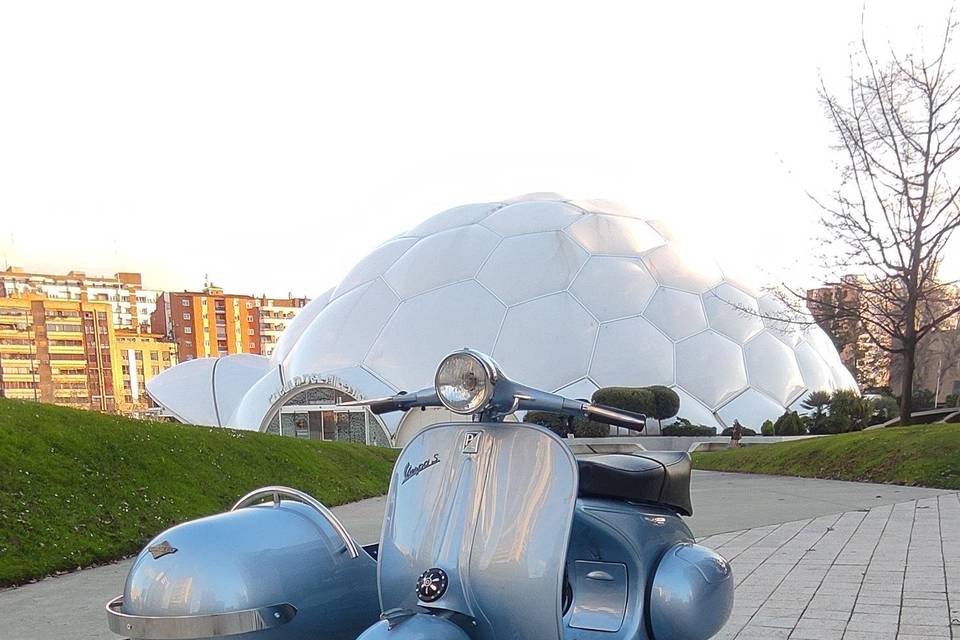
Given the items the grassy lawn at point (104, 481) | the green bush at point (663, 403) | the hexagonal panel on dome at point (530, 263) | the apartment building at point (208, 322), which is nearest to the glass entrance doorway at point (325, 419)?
the hexagonal panel on dome at point (530, 263)

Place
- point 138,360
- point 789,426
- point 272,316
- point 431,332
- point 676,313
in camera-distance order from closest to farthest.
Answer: point 789,426 < point 431,332 < point 676,313 < point 138,360 < point 272,316

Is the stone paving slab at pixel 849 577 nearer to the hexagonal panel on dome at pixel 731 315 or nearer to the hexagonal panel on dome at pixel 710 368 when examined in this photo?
the hexagonal panel on dome at pixel 710 368

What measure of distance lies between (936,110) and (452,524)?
14972mm

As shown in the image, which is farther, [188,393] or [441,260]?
[188,393]

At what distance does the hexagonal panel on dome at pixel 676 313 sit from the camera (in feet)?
81.8

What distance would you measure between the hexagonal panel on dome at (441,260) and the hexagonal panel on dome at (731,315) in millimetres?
8143

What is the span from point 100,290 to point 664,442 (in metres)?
118

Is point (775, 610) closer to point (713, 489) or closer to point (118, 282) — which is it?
point (713, 489)

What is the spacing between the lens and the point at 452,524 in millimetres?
2330

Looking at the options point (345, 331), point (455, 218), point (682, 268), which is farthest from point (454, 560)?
point (455, 218)

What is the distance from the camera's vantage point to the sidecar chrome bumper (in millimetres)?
2238

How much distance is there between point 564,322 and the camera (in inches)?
961

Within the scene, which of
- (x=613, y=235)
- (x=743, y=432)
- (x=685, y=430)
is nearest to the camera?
(x=685, y=430)

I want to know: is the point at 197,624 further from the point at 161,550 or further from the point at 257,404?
the point at 257,404
